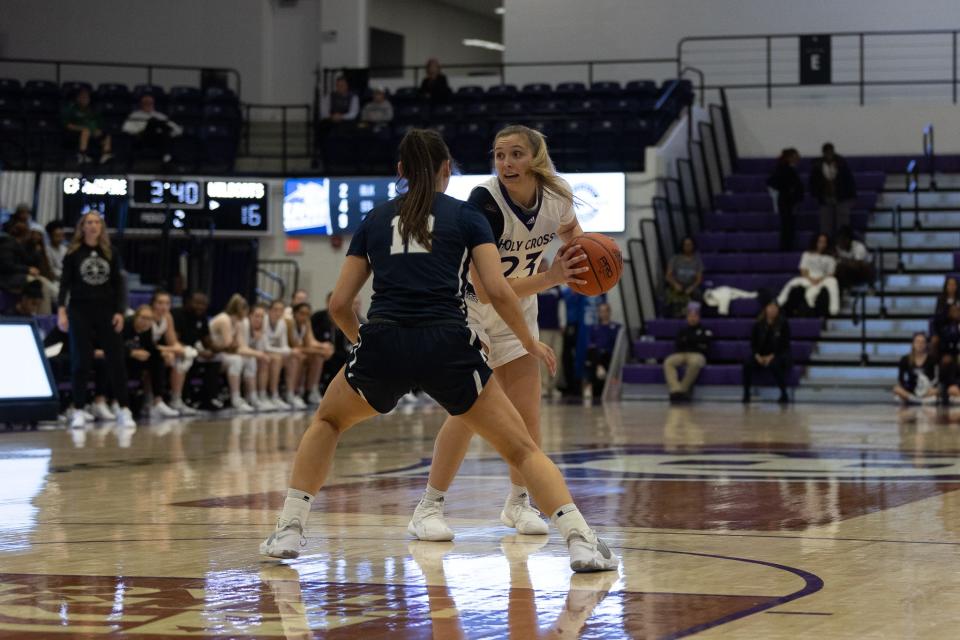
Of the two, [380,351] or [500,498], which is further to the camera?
[500,498]

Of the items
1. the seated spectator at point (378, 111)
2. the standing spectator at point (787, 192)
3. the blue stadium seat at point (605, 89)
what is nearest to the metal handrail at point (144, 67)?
the seated spectator at point (378, 111)

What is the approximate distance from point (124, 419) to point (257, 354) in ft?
10.9

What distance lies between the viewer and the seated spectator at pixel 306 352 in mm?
17219

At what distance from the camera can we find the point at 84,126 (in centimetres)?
2195

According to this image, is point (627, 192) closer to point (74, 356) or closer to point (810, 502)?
point (74, 356)

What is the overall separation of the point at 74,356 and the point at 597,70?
48.8ft

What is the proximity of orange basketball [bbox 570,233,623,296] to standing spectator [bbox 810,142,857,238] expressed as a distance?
16.3 meters

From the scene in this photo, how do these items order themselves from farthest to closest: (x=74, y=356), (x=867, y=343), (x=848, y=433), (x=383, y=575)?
1. (x=867, y=343)
2. (x=74, y=356)
3. (x=848, y=433)
4. (x=383, y=575)

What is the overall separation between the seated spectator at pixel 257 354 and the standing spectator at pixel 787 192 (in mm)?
8226

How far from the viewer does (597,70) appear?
84.4ft

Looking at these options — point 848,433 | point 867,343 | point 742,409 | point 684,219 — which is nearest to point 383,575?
point 848,433

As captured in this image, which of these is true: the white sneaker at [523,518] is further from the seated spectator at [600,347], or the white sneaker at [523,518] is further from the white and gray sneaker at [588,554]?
the seated spectator at [600,347]

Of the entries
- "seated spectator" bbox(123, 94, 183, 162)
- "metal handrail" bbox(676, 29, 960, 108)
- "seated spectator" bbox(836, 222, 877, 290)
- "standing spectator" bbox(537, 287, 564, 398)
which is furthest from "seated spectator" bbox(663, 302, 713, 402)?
"seated spectator" bbox(123, 94, 183, 162)

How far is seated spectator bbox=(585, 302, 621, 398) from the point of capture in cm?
2022
